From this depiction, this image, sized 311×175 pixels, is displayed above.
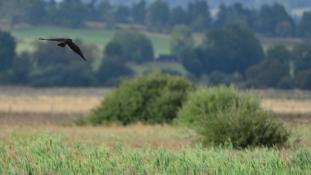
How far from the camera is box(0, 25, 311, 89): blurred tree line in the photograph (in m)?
125

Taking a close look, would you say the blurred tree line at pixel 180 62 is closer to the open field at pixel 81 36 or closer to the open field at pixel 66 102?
the open field at pixel 81 36

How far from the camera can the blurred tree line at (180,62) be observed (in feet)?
409

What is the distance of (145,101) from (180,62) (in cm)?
10134

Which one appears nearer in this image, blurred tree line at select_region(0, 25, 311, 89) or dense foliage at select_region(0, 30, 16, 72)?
blurred tree line at select_region(0, 25, 311, 89)

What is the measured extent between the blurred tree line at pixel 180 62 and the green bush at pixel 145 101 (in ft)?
229

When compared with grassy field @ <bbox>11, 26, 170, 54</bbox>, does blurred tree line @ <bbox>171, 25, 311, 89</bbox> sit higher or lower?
higher

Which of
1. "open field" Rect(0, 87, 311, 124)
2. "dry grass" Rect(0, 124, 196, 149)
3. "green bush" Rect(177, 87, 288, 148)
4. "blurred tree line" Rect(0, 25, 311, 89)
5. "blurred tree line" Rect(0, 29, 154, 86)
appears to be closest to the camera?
"green bush" Rect(177, 87, 288, 148)

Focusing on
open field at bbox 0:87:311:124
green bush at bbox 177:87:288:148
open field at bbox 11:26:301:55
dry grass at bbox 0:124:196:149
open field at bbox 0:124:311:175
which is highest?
open field at bbox 0:124:311:175

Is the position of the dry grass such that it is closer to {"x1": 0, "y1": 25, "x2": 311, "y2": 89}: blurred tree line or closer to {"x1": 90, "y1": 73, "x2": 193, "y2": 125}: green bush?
{"x1": 90, "y1": 73, "x2": 193, "y2": 125}: green bush

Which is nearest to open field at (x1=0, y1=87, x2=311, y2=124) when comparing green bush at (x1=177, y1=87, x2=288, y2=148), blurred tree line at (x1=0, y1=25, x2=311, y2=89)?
blurred tree line at (x1=0, y1=25, x2=311, y2=89)

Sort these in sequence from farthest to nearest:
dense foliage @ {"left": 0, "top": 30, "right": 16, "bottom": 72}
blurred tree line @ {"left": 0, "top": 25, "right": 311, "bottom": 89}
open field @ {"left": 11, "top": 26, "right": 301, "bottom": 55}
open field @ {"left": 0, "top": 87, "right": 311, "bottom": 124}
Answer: open field @ {"left": 11, "top": 26, "right": 301, "bottom": 55} < dense foliage @ {"left": 0, "top": 30, "right": 16, "bottom": 72} < blurred tree line @ {"left": 0, "top": 25, "right": 311, "bottom": 89} < open field @ {"left": 0, "top": 87, "right": 311, "bottom": 124}

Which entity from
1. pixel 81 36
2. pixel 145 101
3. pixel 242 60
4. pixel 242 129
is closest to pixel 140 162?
pixel 242 129

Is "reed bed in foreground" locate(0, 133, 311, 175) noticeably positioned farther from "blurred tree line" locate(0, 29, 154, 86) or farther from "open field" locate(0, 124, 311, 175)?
"blurred tree line" locate(0, 29, 154, 86)

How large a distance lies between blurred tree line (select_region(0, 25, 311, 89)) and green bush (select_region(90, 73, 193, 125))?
229 feet
